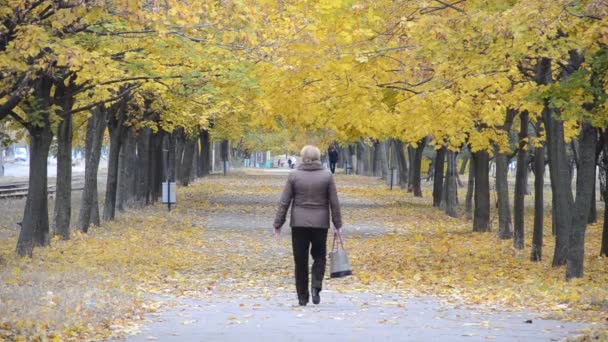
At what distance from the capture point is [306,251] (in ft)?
42.3

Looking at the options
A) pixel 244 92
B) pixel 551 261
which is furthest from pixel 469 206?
pixel 551 261

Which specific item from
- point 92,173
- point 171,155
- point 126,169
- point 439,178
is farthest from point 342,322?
point 171,155

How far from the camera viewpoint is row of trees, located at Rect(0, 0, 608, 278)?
1373 centimetres

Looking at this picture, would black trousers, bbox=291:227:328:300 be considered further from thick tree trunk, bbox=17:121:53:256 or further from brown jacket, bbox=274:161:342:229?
thick tree trunk, bbox=17:121:53:256

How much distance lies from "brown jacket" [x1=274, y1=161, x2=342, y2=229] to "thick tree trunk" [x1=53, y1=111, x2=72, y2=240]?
13.0 metres

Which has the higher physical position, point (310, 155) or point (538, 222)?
point (310, 155)

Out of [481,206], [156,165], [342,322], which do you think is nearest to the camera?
[342,322]

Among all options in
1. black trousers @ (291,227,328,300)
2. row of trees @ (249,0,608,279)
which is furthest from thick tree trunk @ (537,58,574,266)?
black trousers @ (291,227,328,300)

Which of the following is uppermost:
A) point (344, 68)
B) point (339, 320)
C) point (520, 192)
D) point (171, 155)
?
point (344, 68)

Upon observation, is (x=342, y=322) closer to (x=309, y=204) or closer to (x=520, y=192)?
(x=309, y=204)

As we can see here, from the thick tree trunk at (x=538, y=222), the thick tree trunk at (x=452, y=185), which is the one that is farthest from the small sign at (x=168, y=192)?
the thick tree trunk at (x=538, y=222)

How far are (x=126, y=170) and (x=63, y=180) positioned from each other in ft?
41.1

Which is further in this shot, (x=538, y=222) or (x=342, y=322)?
(x=538, y=222)

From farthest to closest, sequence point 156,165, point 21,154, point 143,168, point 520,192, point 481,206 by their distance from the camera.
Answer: point 21,154, point 156,165, point 143,168, point 481,206, point 520,192
